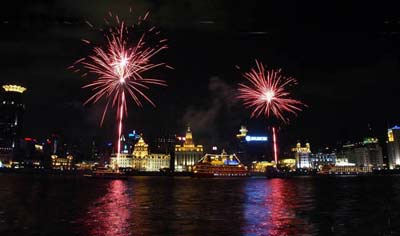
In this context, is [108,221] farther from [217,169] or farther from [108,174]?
[217,169]

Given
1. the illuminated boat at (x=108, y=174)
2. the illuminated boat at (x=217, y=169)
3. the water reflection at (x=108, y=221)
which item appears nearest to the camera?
the water reflection at (x=108, y=221)

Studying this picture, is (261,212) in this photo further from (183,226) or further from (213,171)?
(213,171)

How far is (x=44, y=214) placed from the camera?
75.8 ft

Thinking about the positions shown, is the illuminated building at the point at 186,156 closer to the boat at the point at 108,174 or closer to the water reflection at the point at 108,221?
the boat at the point at 108,174

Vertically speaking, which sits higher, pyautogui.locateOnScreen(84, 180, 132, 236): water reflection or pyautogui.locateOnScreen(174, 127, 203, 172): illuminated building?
pyautogui.locateOnScreen(174, 127, 203, 172): illuminated building

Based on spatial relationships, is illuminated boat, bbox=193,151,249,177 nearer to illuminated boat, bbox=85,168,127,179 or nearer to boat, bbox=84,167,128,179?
boat, bbox=84,167,128,179

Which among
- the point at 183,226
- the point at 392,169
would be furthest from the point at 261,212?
the point at 392,169

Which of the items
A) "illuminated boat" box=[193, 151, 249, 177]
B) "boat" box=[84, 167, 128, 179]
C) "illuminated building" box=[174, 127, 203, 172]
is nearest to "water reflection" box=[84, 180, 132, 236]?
"boat" box=[84, 167, 128, 179]

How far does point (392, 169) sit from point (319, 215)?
196m

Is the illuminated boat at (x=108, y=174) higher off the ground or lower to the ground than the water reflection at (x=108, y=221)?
higher

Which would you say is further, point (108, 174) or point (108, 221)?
point (108, 174)

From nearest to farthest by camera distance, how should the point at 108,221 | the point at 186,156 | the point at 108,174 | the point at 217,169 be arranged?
the point at 108,221 < the point at 108,174 < the point at 217,169 < the point at 186,156

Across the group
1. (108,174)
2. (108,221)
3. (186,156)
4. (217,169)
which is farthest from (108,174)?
(108,221)

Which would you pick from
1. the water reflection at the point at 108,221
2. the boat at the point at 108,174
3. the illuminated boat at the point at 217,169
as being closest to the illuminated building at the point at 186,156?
the illuminated boat at the point at 217,169
